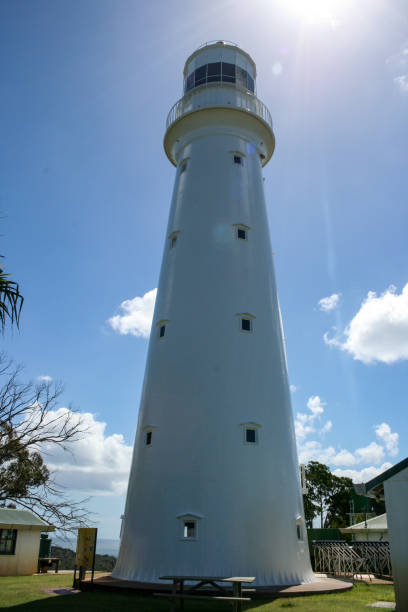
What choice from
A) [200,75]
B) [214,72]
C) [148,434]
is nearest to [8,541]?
[148,434]

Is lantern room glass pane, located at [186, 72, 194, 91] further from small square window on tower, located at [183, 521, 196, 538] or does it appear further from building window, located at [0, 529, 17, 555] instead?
building window, located at [0, 529, 17, 555]

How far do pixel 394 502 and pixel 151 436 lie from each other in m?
9.18

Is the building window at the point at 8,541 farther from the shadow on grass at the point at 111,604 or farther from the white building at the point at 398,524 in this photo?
the white building at the point at 398,524

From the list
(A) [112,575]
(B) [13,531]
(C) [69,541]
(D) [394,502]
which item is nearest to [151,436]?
(A) [112,575]

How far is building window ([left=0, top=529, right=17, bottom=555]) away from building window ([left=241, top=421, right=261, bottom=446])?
10767 mm

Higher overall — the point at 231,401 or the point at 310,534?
the point at 231,401

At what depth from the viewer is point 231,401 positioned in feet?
53.3

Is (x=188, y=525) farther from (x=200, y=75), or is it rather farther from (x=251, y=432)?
(x=200, y=75)

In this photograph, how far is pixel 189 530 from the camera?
14641mm

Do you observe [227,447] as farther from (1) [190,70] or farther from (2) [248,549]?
(1) [190,70]

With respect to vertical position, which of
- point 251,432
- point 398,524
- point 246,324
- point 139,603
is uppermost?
point 246,324

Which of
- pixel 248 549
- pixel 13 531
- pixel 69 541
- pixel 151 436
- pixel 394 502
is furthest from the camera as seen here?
pixel 13 531

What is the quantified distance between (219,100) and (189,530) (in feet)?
58.1

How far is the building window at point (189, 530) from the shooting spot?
47.7 feet
